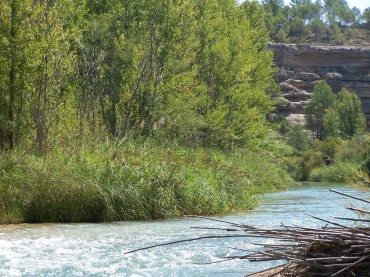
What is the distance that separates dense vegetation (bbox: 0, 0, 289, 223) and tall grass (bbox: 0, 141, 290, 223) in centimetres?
3

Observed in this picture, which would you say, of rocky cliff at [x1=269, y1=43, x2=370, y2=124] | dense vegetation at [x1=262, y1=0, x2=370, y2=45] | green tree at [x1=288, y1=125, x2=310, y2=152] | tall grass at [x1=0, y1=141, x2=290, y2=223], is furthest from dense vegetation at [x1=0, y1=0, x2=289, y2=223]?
dense vegetation at [x1=262, y1=0, x2=370, y2=45]

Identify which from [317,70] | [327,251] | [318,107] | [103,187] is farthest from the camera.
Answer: [317,70]

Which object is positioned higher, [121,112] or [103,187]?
[121,112]

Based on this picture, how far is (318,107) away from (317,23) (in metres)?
54.9

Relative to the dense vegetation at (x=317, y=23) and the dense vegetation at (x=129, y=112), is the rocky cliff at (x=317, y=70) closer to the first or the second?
the dense vegetation at (x=317, y=23)

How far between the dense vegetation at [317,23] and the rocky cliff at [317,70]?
6.10 metres

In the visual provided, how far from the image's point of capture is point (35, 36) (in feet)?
61.6

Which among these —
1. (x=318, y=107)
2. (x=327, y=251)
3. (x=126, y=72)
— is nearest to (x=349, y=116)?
(x=318, y=107)

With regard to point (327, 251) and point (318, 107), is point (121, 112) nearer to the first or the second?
point (327, 251)

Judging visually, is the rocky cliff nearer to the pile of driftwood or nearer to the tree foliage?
the tree foliage

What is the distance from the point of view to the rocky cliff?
102m

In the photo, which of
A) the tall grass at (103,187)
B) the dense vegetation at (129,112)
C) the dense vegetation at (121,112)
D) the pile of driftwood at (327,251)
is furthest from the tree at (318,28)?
the pile of driftwood at (327,251)

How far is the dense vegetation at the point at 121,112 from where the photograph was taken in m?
15.5

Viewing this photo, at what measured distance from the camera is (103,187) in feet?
50.6
